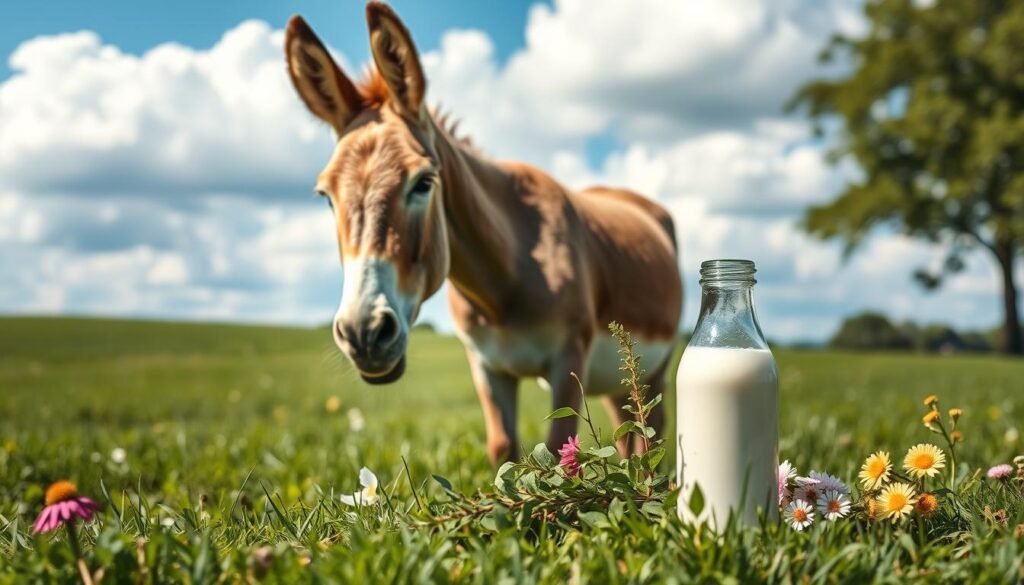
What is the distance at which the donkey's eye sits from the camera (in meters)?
2.84

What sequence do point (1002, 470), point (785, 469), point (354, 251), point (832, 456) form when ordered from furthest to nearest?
point (832, 456) < point (354, 251) < point (1002, 470) < point (785, 469)

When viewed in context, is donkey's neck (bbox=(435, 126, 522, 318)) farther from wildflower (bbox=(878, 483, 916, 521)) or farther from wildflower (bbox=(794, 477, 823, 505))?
wildflower (bbox=(878, 483, 916, 521))

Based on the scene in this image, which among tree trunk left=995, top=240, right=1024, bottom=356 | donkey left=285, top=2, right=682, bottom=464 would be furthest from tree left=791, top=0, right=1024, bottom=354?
donkey left=285, top=2, right=682, bottom=464

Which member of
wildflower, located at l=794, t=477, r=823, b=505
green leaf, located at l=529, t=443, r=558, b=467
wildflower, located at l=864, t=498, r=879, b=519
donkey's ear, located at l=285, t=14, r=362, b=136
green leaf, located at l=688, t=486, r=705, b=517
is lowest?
wildflower, located at l=864, t=498, r=879, b=519

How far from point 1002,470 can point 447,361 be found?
1528 cm

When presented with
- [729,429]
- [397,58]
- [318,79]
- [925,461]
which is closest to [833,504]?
[925,461]

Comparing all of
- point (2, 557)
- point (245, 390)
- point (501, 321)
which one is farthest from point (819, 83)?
point (2, 557)

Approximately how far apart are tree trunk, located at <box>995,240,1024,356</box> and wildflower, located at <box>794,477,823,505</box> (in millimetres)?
25852

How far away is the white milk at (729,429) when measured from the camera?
1.89 metres

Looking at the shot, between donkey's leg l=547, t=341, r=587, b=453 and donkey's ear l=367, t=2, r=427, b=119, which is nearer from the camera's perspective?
donkey's ear l=367, t=2, r=427, b=119

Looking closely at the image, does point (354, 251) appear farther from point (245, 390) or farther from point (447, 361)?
point (447, 361)

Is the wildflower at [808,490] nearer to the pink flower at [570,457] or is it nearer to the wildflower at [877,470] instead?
the wildflower at [877,470]

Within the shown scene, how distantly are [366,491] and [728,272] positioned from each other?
1.22 metres

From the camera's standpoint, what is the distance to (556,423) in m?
3.19
